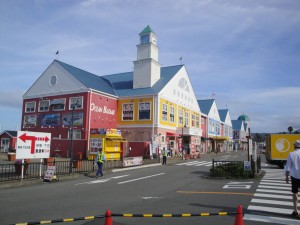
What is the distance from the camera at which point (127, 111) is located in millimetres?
40125

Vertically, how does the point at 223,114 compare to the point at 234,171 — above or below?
above

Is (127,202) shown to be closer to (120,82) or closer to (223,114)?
(120,82)

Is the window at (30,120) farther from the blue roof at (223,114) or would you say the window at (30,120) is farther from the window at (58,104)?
the blue roof at (223,114)

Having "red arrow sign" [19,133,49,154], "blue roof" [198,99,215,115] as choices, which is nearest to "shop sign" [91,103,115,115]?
"red arrow sign" [19,133,49,154]

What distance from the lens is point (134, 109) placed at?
3944 centimetres

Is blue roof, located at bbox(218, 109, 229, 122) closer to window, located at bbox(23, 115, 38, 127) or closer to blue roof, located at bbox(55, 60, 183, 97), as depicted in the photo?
blue roof, located at bbox(55, 60, 183, 97)

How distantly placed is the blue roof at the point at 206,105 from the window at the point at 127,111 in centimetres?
2627

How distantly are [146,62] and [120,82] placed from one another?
6446 mm

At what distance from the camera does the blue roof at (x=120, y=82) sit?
3850 centimetres

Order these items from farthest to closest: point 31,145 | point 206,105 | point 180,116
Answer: point 206,105 → point 180,116 → point 31,145

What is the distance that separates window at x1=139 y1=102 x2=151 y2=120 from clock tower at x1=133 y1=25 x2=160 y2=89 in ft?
10.5

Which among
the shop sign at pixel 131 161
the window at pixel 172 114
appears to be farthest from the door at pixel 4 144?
the shop sign at pixel 131 161

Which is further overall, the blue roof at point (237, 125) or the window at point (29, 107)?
the blue roof at point (237, 125)

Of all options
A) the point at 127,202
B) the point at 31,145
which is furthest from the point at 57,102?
the point at 127,202
